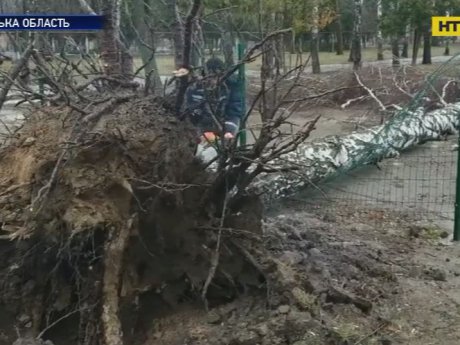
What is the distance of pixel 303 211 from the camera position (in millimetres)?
6316

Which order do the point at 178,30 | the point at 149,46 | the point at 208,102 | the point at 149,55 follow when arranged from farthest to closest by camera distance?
the point at 149,55 → the point at 178,30 → the point at 149,46 → the point at 208,102

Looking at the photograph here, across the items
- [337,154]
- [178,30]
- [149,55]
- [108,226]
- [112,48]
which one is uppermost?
[178,30]

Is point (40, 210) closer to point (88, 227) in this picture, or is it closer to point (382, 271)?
point (88, 227)

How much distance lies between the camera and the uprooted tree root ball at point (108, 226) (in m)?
3.40

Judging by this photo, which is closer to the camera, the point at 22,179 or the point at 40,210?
the point at 40,210

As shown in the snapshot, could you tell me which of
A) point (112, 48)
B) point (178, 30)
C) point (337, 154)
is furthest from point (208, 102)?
point (337, 154)

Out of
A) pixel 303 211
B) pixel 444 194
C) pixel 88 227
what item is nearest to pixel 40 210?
pixel 88 227

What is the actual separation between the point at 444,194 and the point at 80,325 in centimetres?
484

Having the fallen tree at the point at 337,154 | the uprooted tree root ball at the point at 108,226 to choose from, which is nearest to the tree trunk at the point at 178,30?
the uprooted tree root ball at the point at 108,226

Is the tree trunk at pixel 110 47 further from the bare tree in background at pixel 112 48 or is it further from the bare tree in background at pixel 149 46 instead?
the bare tree in background at pixel 149 46

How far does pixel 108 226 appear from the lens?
345cm

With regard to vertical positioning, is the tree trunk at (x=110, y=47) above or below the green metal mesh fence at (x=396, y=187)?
above

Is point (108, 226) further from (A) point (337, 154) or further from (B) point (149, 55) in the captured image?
(A) point (337, 154)

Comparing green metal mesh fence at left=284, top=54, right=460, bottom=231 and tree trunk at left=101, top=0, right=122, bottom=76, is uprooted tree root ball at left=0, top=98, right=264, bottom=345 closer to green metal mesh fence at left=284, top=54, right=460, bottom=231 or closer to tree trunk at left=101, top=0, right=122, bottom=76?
tree trunk at left=101, top=0, right=122, bottom=76
